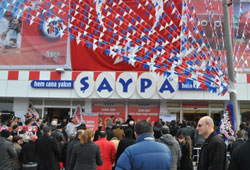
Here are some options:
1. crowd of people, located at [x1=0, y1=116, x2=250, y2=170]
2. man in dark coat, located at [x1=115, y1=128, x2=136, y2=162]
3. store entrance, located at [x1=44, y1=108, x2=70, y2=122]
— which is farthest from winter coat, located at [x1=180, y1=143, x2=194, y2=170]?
store entrance, located at [x1=44, y1=108, x2=70, y2=122]

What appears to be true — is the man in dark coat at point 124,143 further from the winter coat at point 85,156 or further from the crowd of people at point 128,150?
the winter coat at point 85,156

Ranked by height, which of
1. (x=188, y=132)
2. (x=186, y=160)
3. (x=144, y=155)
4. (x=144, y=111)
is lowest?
(x=186, y=160)

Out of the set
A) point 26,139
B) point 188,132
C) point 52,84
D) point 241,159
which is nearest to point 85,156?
point 26,139

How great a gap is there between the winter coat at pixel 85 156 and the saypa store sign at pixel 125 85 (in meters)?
9.57

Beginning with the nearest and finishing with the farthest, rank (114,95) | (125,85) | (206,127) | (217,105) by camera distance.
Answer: (206,127) → (125,85) → (114,95) → (217,105)

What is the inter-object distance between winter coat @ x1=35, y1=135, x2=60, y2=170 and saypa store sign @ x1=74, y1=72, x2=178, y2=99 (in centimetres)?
861

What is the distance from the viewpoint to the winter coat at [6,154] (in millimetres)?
5727

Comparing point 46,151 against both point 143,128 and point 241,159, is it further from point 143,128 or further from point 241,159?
point 241,159

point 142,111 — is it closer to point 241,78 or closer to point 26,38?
point 241,78

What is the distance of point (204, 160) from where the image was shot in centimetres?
409

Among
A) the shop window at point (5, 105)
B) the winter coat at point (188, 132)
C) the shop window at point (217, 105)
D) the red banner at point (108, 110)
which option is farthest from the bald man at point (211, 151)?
the shop window at point (5, 105)

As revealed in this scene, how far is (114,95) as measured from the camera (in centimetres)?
1537

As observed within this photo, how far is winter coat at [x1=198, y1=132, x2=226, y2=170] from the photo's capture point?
3992 millimetres

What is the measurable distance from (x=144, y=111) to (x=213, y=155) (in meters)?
12.3
